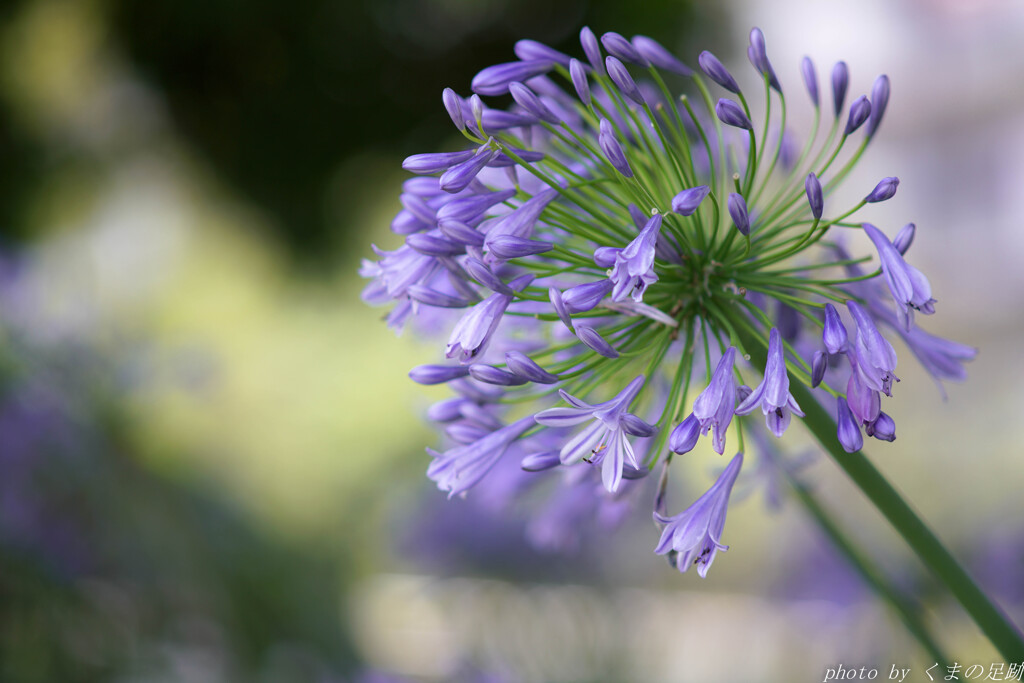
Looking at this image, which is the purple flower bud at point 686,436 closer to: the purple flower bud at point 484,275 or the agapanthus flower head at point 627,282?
the agapanthus flower head at point 627,282

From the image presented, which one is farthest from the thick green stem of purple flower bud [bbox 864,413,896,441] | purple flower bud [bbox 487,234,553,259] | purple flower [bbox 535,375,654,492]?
purple flower bud [bbox 487,234,553,259]

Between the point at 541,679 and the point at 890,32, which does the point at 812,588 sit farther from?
the point at 890,32

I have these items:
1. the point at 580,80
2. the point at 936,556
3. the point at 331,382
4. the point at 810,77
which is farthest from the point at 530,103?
the point at 331,382

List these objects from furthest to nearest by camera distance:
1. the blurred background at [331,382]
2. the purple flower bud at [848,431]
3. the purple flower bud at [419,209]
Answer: the blurred background at [331,382]
the purple flower bud at [419,209]
the purple flower bud at [848,431]

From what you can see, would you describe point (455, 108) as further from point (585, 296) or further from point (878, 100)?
point (878, 100)

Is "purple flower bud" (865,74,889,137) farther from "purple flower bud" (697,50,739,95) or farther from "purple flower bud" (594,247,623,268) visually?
"purple flower bud" (594,247,623,268)


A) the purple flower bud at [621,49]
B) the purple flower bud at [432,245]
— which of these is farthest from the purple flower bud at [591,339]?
the purple flower bud at [621,49]
